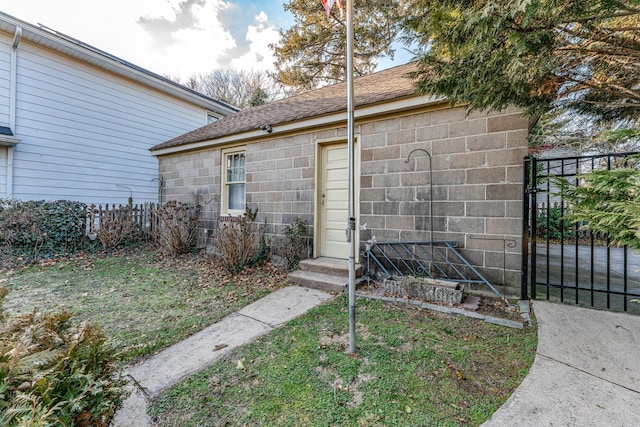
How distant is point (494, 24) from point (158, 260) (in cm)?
677

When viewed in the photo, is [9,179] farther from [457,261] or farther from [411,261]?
[457,261]

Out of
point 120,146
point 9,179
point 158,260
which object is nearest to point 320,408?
point 158,260

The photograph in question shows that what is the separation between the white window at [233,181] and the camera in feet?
21.1

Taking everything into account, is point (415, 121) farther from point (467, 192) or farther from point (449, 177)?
point (467, 192)

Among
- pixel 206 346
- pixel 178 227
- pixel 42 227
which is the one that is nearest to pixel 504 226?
pixel 206 346

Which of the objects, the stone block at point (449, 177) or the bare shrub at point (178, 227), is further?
the bare shrub at point (178, 227)

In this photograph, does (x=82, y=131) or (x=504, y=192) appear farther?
(x=82, y=131)

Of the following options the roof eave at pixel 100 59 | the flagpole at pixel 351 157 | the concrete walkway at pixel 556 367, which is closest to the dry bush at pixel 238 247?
the concrete walkway at pixel 556 367

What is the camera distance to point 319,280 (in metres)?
4.18

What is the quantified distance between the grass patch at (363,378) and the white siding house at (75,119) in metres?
8.17

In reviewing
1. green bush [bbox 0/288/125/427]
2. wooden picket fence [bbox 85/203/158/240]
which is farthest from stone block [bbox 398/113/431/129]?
wooden picket fence [bbox 85/203/158/240]

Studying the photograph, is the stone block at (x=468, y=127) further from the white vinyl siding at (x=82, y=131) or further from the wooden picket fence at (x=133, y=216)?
the white vinyl siding at (x=82, y=131)

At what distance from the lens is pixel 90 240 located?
21.9 feet

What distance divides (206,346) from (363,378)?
1562mm
